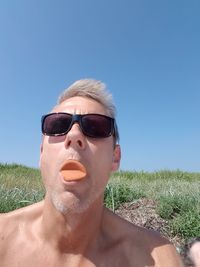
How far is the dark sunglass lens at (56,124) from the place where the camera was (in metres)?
2.03

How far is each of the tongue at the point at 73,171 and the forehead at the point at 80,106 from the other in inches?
14.6

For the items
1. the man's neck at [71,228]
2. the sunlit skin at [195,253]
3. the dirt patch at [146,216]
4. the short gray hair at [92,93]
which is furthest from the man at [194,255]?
the dirt patch at [146,216]

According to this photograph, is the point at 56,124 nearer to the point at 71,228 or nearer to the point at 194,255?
the point at 71,228

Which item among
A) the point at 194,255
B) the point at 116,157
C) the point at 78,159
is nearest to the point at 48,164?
the point at 78,159

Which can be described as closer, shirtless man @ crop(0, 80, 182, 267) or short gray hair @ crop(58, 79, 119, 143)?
shirtless man @ crop(0, 80, 182, 267)

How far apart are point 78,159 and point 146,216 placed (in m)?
4.21

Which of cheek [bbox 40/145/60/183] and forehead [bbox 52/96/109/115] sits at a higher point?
forehead [bbox 52/96/109/115]

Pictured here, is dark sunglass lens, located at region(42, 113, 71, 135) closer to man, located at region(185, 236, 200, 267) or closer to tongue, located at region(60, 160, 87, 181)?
tongue, located at region(60, 160, 87, 181)

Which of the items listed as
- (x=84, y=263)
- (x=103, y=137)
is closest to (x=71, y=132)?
(x=103, y=137)

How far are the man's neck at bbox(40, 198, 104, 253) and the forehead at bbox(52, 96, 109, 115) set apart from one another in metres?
0.51

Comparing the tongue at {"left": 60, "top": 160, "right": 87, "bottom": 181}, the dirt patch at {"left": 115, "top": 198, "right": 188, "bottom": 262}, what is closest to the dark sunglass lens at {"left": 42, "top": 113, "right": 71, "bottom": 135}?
the tongue at {"left": 60, "top": 160, "right": 87, "bottom": 181}

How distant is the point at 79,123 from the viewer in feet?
6.68

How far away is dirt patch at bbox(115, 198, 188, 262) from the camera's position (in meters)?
5.41

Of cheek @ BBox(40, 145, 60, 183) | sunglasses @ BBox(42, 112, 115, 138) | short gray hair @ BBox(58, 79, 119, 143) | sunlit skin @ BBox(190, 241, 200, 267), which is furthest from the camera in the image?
sunlit skin @ BBox(190, 241, 200, 267)
